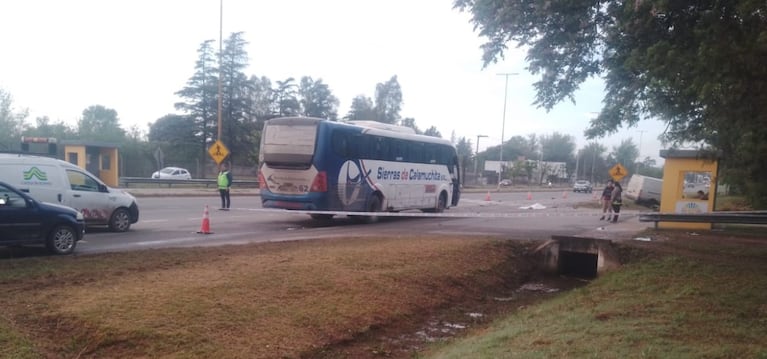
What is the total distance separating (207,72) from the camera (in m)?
56.4

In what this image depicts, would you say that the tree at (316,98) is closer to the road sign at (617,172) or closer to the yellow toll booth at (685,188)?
the road sign at (617,172)

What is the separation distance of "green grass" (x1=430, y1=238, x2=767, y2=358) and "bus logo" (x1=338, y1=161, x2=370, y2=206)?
28.9 ft

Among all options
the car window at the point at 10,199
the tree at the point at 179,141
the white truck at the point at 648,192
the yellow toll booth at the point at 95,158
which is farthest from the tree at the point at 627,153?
the car window at the point at 10,199

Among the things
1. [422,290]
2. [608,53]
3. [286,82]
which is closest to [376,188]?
[608,53]

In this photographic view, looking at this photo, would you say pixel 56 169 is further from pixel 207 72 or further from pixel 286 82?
pixel 286 82

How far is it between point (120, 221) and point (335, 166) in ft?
20.3

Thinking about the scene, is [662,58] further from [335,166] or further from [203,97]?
[203,97]

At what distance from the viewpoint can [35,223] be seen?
10.2m

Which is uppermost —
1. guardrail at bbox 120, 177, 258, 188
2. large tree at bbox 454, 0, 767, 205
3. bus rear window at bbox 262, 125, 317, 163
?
large tree at bbox 454, 0, 767, 205

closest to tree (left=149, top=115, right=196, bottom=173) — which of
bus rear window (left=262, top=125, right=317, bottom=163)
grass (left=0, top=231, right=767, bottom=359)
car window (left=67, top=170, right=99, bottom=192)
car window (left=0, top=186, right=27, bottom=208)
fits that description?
bus rear window (left=262, top=125, right=317, bottom=163)

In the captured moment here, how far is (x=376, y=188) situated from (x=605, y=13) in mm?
9608

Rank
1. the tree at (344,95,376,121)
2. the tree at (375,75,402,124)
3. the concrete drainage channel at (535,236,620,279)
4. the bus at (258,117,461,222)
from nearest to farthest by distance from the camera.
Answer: the concrete drainage channel at (535,236,620,279) → the bus at (258,117,461,222) → the tree at (344,95,376,121) → the tree at (375,75,402,124)

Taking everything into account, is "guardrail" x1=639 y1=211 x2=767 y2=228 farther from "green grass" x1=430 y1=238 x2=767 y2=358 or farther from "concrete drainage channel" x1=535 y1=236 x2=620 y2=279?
"green grass" x1=430 y1=238 x2=767 y2=358

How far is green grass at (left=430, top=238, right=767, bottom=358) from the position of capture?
19.3 ft
